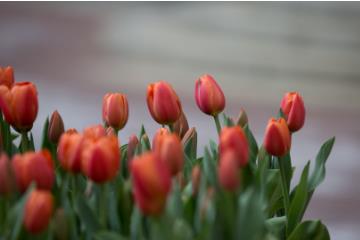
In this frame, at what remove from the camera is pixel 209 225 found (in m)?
0.36

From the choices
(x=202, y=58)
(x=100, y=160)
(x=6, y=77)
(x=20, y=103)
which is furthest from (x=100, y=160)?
(x=202, y=58)

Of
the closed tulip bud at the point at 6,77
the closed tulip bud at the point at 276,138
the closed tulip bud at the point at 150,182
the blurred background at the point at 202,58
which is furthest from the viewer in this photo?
the blurred background at the point at 202,58

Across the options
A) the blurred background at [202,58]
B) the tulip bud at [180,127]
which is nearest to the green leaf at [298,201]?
the tulip bud at [180,127]

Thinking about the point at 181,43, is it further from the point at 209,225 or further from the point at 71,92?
the point at 209,225

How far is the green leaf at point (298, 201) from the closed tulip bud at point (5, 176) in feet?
0.76

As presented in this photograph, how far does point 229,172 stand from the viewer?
36cm

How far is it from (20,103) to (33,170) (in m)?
0.13

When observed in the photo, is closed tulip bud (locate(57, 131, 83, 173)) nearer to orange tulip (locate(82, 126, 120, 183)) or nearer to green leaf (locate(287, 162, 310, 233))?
orange tulip (locate(82, 126, 120, 183))

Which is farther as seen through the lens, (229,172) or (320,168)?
(320,168)

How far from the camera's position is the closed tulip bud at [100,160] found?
385 mm

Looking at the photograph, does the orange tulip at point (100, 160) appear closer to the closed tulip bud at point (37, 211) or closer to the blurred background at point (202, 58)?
the closed tulip bud at point (37, 211)

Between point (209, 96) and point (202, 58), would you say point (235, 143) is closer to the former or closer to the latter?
point (209, 96)

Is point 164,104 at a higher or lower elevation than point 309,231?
higher

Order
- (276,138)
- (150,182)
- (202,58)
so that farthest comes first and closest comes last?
(202,58)
(276,138)
(150,182)
